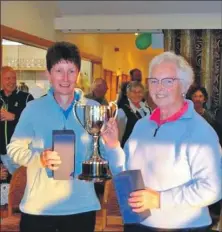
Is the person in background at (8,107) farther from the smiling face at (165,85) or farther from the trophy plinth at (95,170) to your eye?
the smiling face at (165,85)

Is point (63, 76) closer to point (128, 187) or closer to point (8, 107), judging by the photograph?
point (128, 187)

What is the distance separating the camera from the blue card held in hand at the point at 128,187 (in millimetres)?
1414

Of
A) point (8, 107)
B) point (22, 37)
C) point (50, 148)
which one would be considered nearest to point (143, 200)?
point (50, 148)

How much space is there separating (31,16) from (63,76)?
3261 mm

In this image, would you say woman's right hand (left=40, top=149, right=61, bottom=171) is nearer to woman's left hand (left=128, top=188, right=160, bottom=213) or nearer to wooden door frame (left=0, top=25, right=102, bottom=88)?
woman's left hand (left=128, top=188, right=160, bottom=213)

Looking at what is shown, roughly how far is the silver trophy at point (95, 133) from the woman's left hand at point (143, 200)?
0.21m

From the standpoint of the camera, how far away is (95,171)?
161 centimetres

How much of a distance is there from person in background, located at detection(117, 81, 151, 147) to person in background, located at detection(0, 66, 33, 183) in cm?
79

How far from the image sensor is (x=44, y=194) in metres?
1.69

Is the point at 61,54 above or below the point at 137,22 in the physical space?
below

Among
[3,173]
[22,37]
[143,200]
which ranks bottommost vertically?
[3,173]

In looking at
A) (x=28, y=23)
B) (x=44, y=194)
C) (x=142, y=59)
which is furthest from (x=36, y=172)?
(x=142, y=59)

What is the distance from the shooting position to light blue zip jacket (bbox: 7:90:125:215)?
169 cm

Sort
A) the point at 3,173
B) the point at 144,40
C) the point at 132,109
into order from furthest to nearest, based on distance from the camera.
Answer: the point at 144,40 → the point at 132,109 → the point at 3,173
